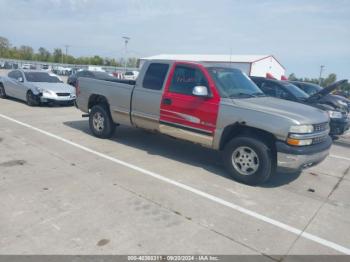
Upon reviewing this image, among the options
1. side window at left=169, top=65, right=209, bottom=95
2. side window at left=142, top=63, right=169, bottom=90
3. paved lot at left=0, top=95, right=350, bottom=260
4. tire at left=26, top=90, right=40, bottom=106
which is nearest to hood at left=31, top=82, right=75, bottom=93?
tire at left=26, top=90, right=40, bottom=106

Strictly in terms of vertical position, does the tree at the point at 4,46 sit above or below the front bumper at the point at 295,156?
above

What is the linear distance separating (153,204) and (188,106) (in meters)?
2.09

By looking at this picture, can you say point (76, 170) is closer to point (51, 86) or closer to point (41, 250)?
point (41, 250)

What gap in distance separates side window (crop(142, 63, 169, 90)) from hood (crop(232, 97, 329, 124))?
64.4 inches

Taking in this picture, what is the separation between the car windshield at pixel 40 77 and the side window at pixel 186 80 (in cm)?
893

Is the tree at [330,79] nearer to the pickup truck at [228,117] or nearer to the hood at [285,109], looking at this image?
the hood at [285,109]

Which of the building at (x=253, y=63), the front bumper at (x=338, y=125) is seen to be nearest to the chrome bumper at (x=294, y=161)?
the front bumper at (x=338, y=125)

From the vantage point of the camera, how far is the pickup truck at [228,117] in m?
4.64

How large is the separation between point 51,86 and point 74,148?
6793mm

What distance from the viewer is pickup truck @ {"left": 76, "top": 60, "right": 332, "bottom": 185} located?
4.64 metres

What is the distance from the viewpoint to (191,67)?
5699 mm

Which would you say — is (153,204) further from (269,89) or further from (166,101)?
(269,89)

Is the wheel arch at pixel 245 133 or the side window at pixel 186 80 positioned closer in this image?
the wheel arch at pixel 245 133

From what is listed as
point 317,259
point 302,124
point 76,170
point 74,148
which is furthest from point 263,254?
point 74,148
